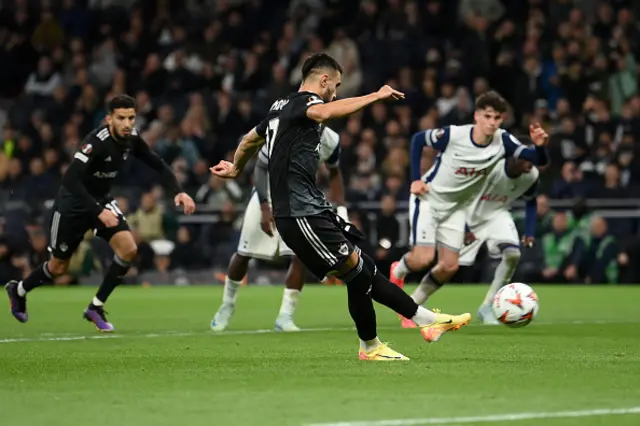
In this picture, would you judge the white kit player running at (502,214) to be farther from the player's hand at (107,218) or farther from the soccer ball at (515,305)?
the player's hand at (107,218)

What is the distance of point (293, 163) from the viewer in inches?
365

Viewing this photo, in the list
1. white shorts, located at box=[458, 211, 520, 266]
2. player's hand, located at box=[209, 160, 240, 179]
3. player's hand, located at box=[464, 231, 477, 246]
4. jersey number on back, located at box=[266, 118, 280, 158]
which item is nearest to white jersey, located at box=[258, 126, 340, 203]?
white shorts, located at box=[458, 211, 520, 266]

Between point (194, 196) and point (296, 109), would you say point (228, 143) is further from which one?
point (296, 109)

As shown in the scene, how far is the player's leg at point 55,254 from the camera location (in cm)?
1375

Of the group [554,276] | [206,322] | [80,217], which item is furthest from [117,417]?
[554,276]

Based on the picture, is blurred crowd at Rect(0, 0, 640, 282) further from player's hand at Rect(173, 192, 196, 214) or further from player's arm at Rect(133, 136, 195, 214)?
player's hand at Rect(173, 192, 196, 214)

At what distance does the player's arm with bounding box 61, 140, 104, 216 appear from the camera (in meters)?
13.2

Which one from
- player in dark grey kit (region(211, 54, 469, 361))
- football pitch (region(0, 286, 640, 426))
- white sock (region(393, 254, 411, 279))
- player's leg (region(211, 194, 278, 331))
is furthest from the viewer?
white sock (region(393, 254, 411, 279))

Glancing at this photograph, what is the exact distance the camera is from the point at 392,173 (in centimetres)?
2344

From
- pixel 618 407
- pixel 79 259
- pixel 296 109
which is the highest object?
pixel 296 109

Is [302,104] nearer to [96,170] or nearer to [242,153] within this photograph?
[242,153]

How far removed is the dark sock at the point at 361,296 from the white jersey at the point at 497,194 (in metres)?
5.27

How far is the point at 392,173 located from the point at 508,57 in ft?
10.9

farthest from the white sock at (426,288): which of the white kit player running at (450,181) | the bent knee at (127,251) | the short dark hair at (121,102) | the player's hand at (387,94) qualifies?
the player's hand at (387,94)
